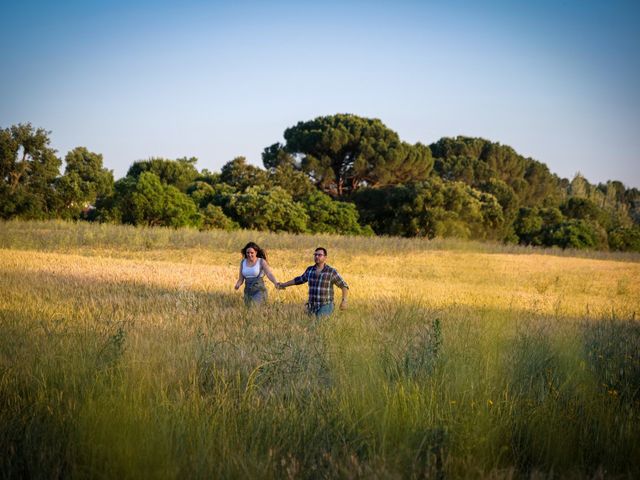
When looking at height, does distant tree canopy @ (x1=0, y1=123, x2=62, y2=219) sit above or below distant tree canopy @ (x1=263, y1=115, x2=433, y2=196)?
below

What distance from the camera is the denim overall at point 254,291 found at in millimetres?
10016

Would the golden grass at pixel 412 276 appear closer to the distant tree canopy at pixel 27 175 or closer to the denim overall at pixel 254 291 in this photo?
the denim overall at pixel 254 291

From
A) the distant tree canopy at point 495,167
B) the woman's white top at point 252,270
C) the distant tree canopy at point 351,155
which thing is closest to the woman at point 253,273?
the woman's white top at point 252,270

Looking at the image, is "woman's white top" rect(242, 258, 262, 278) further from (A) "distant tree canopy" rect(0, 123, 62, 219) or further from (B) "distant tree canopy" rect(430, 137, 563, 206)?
(B) "distant tree canopy" rect(430, 137, 563, 206)

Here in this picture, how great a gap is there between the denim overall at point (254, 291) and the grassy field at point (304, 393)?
33 cm

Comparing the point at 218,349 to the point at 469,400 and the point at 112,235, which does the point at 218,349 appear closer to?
the point at 469,400

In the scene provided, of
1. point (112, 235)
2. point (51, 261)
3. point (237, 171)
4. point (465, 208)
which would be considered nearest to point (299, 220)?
point (237, 171)

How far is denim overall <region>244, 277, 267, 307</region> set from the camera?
10016 mm

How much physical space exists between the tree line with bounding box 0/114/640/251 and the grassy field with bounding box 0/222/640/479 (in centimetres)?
3028

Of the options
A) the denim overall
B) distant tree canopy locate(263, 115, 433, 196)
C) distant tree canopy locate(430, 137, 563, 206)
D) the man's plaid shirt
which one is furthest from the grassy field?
distant tree canopy locate(430, 137, 563, 206)

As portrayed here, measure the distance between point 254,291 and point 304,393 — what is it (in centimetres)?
537

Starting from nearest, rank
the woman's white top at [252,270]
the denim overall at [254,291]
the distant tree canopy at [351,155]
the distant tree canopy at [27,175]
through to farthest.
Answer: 1. the denim overall at [254,291]
2. the woman's white top at [252,270]
3. the distant tree canopy at [27,175]
4. the distant tree canopy at [351,155]

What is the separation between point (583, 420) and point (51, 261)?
1652 cm

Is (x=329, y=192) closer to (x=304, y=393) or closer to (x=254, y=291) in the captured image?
(x=254, y=291)
